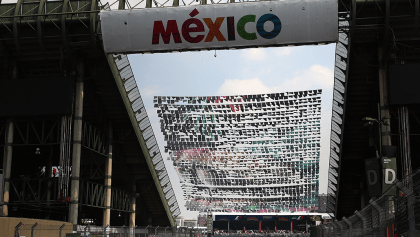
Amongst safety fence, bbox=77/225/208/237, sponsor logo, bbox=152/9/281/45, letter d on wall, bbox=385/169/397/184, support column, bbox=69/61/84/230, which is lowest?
safety fence, bbox=77/225/208/237

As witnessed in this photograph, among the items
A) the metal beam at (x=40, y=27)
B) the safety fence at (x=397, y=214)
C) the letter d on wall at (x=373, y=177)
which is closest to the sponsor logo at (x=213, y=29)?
the metal beam at (x=40, y=27)

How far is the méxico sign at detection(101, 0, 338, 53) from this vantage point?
27.8 meters

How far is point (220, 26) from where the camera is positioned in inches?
1125

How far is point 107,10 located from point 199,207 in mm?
67564

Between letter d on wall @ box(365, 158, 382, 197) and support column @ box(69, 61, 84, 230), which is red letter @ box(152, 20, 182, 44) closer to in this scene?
support column @ box(69, 61, 84, 230)

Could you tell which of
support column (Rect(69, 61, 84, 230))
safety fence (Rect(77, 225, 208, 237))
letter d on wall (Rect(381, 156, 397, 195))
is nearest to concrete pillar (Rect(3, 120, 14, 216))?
support column (Rect(69, 61, 84, 230))

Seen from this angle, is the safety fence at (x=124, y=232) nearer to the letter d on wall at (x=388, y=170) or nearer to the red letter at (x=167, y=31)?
the red letter at (x=167, y=31)

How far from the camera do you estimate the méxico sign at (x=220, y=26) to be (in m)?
27.8

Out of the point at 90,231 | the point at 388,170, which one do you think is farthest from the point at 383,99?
the point at 90,231

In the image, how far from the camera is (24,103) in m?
33.3

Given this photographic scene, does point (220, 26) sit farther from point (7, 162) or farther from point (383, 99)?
point (7, 162)

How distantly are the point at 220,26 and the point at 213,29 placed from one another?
17.9 inches

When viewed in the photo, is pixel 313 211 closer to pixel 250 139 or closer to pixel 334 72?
pixel 250 139

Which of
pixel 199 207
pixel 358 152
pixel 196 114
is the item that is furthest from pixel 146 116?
pixel 199 207
